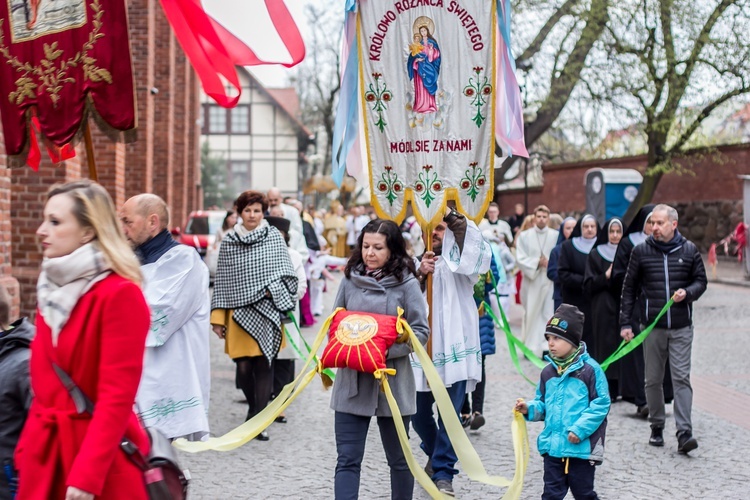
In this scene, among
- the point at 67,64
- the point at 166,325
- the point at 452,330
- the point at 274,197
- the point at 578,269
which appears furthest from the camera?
the point at 274,197

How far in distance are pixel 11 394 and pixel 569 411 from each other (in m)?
2.68

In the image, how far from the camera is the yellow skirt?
8258mm

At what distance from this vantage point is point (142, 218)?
5.71 m

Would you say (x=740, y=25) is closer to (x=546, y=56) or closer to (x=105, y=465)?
(x=546, y=56)

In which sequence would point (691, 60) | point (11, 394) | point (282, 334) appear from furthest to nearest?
point (691, 60), point (282, 334), point (11, 394)

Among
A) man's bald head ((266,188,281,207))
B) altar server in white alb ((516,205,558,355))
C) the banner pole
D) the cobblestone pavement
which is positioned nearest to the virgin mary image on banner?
the banner pole

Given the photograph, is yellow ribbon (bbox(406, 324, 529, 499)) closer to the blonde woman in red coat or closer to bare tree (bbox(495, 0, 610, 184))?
the blonde woman in red coat

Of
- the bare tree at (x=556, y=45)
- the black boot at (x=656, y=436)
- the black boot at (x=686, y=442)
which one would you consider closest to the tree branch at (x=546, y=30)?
the bare tree at (x=556, y=45)

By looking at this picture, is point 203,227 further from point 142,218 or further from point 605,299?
point 142,218

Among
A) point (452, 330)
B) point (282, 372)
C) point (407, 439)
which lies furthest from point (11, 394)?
point (282, 372)

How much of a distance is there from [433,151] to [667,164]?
1687 cm

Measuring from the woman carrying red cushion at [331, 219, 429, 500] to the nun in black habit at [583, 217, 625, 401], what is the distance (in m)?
4.47

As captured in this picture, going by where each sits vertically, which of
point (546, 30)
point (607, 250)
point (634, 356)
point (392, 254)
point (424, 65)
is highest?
point (546, 30)

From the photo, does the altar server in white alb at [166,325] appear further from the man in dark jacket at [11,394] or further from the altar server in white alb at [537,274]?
the altar server in white alb at [537,274]
